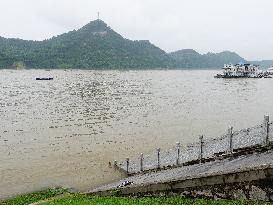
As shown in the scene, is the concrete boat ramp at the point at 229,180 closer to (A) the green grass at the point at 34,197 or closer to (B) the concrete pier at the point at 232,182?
(B) the concrete pier at the point at 232,182

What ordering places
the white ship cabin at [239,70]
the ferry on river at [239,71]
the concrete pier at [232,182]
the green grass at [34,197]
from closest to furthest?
the concrete pier at [232,182] < the green grass at [34,197] < the ferry on river at [239,71] < the white ship cabin at [239,70]

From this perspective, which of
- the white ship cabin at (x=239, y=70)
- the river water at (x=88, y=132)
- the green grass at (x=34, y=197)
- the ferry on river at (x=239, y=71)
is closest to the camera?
the green grass at (x=34, y=197)

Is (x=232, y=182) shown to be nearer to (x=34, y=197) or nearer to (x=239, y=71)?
(x=34, y=197)

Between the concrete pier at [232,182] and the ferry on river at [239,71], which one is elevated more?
the ferry on river at [239,71]

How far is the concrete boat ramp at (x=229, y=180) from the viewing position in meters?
10.8

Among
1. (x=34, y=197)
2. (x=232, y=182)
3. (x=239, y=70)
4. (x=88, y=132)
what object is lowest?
(x=34, y=197)

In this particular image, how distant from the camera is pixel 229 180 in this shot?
11562mm

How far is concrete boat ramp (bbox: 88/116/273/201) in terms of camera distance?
10820 millimetres

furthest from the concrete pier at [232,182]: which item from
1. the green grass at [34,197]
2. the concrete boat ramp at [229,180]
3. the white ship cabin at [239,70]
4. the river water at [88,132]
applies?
the white ship cabin at [239,70]

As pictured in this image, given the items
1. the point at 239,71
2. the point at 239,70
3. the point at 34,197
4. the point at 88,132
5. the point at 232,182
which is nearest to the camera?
the point at 232,182

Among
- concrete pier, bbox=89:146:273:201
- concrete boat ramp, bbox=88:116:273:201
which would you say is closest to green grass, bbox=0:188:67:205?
concrete boat ramp, bbox=88:116:273:201

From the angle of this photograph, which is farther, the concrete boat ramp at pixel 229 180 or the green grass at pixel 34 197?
the green grass at pixel 34 197

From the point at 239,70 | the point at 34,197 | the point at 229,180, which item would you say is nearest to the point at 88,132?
the point at 34,197

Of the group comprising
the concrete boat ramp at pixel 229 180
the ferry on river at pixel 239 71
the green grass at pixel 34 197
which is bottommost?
the green grass at pixel 34 197
